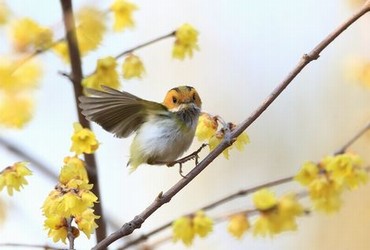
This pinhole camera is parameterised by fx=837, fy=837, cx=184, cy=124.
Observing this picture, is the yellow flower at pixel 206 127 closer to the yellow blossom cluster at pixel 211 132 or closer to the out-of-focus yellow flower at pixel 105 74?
the yellow blossom cluster at pixel 211 132

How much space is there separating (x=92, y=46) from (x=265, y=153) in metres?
0.96

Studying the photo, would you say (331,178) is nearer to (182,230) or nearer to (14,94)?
(182,230)

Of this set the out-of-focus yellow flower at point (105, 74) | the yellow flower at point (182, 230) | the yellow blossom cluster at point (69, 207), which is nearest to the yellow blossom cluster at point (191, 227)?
the yellow flower at point (182, 230)

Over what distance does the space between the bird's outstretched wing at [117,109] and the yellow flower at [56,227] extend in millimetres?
133

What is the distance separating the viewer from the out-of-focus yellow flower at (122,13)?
1.29 m

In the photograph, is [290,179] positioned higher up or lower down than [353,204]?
lower down

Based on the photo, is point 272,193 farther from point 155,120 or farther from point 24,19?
point 24,19

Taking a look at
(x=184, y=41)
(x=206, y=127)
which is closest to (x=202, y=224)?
(x=206, y=127)

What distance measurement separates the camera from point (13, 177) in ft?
3.34

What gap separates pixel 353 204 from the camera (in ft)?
6.81

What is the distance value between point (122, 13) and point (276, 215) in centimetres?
44

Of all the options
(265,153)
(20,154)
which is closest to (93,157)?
(20,154)

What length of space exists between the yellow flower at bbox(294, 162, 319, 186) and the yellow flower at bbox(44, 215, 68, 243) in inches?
12.5

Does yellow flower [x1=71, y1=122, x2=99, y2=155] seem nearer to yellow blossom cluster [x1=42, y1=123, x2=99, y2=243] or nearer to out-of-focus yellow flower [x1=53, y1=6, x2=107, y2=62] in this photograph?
yellow blossom cluster [x1=42, y1=123, x2=99, y2=243]
